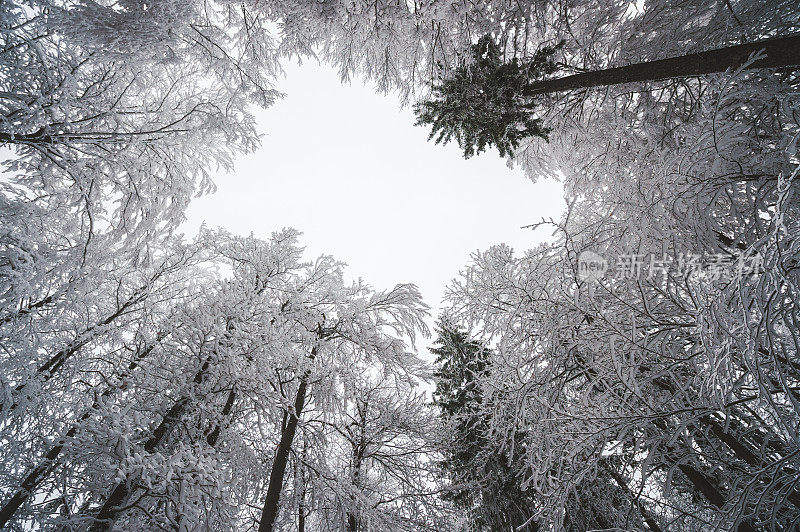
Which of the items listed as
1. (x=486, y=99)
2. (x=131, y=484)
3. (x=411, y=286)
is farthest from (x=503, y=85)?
(x=131, y=484)

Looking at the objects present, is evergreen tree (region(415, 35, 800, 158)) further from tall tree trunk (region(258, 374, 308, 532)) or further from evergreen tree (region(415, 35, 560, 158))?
tall tree trunk (region(258, 374, 308, 532))

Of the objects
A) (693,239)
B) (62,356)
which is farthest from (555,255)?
(62,356)

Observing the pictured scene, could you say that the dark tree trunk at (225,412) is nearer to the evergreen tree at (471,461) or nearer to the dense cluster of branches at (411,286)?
the dense cluster of branches at (411,286)

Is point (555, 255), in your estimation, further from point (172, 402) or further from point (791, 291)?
point (172, 402)

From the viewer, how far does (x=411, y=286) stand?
265 inches

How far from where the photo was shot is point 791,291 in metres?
1.65

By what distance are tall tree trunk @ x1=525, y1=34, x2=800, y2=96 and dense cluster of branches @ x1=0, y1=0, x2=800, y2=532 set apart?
0.04 meters

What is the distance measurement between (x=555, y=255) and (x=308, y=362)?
3.87m

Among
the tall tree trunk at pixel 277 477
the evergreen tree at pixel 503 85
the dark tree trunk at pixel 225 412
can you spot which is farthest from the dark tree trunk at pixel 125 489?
the evergreen tree at pixel 503 85

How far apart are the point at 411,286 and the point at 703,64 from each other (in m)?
4.92

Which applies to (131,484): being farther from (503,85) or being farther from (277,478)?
(503,85)

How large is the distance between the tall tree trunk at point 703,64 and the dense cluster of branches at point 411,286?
0.04 meters

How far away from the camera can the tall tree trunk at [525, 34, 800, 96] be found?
9.67ft

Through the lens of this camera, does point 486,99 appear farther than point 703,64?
Yes
